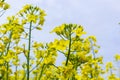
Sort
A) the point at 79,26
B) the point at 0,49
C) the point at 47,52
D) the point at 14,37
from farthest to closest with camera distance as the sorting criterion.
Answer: the point at 14,37
the point at 0,49
the point at 47,52
the point at 79,26

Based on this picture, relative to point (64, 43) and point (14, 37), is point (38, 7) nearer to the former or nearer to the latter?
point (14, 37)

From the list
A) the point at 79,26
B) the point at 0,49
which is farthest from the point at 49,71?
the point at 79,26

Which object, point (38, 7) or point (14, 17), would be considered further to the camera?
point (14, 17)

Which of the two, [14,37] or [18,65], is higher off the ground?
[14,37]

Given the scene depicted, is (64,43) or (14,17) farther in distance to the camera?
(14,17)

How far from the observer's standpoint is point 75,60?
14.5 ft

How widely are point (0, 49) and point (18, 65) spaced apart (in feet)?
3.23

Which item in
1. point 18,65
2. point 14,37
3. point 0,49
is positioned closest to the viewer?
point 0,49

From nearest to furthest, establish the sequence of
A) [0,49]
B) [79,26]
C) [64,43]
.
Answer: [64,43] < [79,26] < [0,49]

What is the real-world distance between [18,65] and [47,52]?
5.25ft

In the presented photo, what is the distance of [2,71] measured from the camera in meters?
5.82

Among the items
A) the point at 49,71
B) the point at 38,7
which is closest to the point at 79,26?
the point at 38,7

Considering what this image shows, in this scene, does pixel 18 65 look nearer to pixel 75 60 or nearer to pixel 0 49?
pixel 0 49

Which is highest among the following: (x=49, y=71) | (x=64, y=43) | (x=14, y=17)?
(x=14, y=17)
